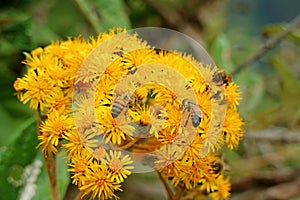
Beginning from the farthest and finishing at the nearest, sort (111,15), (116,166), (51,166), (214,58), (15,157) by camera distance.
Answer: (214,58) → (111,15) → (15,157) → (51,166) → (116,166)

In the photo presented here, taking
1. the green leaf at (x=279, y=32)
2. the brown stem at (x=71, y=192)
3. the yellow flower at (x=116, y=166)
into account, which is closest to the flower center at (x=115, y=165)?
the yellow flower at (x=116, y=166)

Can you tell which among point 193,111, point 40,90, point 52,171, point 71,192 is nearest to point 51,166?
point 52,171

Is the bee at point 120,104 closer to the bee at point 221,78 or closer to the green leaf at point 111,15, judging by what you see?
the bee at point 221,78

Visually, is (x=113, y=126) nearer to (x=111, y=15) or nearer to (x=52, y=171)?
(x=52, y=171)

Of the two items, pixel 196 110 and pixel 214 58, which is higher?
pixel 214 58

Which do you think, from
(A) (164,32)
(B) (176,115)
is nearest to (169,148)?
(B) (176,115)

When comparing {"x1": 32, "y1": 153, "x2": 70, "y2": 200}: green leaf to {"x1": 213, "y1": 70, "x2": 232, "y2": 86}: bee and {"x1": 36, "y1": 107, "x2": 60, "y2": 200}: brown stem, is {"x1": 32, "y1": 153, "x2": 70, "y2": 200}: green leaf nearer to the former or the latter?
{"x1": 36, "y1": 107, "x2": 60, "y2": 200}: brown stem

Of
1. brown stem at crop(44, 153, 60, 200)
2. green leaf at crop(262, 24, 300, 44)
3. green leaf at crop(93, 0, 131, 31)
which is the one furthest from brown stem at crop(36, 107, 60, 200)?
green leaf at crop(262, 24, 300, 44)
